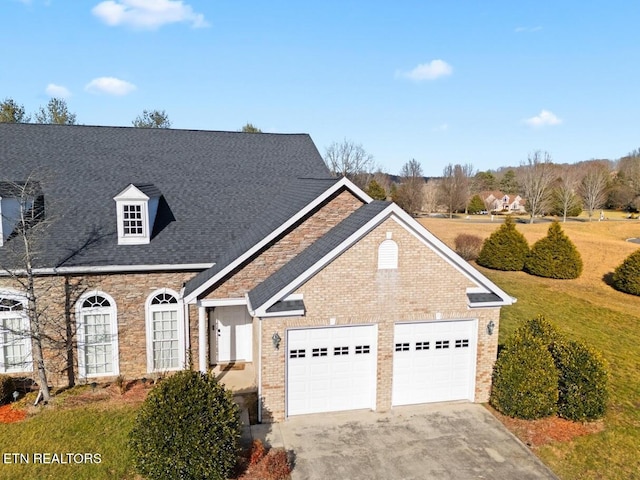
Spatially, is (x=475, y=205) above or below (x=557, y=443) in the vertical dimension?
above

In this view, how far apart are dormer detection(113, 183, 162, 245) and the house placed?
0.17ft

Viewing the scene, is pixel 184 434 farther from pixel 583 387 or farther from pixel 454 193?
pixel 454 193

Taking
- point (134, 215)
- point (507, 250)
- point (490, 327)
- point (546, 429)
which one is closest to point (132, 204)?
point (134, 215)

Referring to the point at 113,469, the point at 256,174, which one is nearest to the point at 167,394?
the point at 113,469

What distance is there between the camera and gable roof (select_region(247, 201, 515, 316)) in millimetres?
12953

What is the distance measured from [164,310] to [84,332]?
8.99ft

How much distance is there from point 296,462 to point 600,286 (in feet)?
102

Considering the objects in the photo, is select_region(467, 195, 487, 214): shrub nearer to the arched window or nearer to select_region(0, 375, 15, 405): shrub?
the arched window

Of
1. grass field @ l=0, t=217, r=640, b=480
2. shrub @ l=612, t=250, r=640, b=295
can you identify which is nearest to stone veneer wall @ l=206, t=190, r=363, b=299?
grass field @ l=0, t=217, r=640, b=480

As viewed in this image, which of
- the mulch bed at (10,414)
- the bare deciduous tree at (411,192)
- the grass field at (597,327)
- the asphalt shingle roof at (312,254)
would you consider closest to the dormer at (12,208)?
the mulch bed at (10,414)

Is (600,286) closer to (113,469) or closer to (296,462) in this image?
(296,462)

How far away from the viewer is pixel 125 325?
15961 millimetres

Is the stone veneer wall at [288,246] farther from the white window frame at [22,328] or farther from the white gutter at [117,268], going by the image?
the white window frame at [22,328]

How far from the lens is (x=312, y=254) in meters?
14.4
